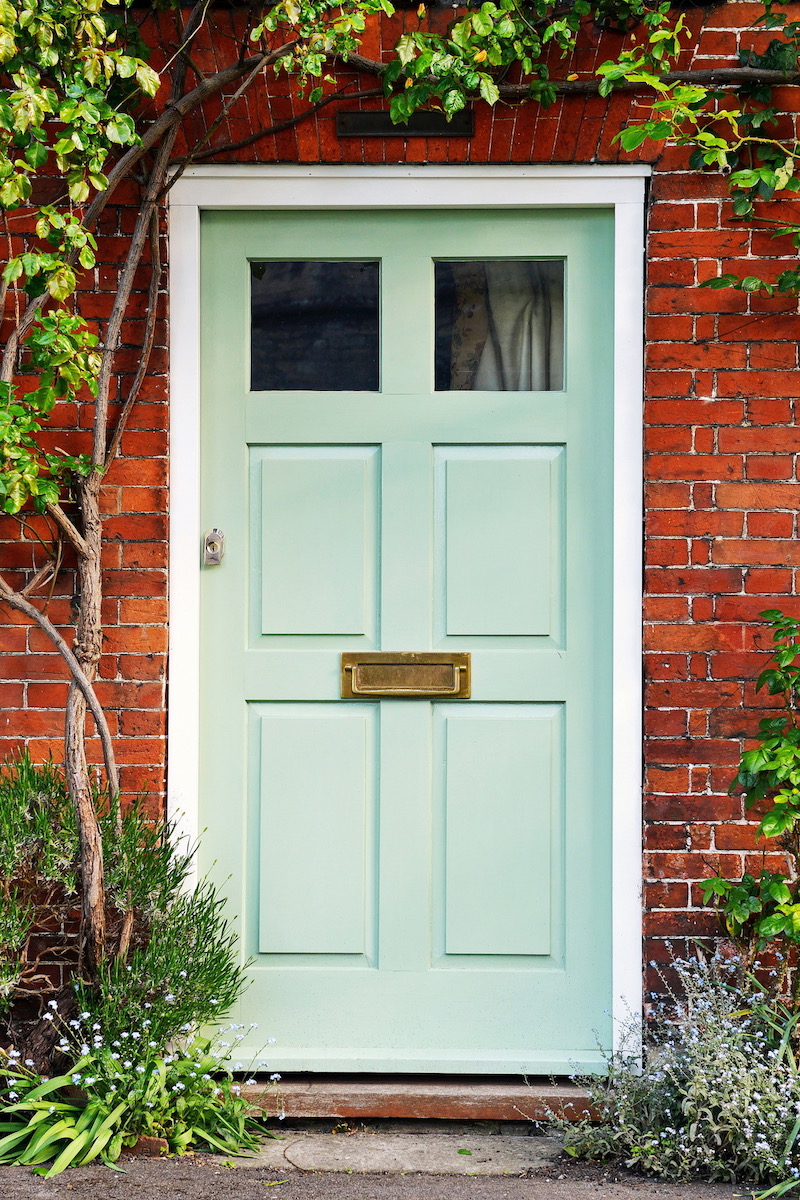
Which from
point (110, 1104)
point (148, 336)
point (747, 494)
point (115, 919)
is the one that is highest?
point (148, 336)

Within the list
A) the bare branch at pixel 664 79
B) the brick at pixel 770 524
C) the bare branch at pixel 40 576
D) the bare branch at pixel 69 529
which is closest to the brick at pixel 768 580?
the brick at pixel 770 524

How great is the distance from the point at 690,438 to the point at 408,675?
3.55 feet

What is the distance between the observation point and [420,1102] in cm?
296

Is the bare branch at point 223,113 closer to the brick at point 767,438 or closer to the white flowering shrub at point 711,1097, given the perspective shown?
the brick at point 767,438

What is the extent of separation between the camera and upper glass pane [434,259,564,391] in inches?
125

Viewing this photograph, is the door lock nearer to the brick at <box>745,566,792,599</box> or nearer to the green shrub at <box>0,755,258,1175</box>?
the green shrub at <box>0,755,258,1175</box>

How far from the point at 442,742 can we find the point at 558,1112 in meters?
1.09

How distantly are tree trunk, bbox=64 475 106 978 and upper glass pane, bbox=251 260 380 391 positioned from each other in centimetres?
68

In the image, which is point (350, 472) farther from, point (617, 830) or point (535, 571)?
point (617, 830)

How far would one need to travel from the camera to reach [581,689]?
10.2ft

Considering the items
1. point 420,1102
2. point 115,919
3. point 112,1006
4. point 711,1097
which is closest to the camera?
point 711,1097

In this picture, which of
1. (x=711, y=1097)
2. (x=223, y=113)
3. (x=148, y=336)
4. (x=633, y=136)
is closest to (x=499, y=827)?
(x=711, y=1097)

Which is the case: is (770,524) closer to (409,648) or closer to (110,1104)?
(409,648)

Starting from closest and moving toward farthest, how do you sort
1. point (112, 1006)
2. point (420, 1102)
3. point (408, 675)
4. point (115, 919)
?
point (112, 1006), point (115, 919), point (420, 1102), point (408, 675)
